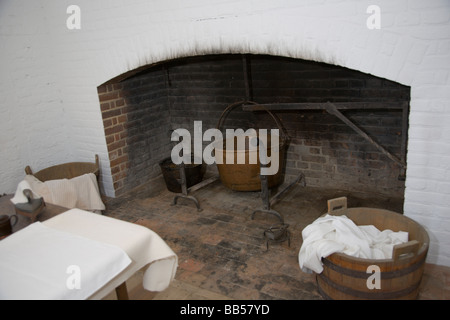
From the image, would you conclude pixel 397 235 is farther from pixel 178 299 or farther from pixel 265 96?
pixel 265 96

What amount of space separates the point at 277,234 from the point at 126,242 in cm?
175

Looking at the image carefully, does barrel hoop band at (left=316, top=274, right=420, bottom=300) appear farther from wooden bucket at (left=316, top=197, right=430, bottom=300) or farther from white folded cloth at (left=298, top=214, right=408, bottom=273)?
white folded cloth at (left=298, top=214, right=408, bottom=273)

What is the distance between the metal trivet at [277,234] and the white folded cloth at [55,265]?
1785 mm

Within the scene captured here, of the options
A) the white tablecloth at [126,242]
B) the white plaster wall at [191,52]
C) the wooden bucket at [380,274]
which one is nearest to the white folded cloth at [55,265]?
the white tablecloth at [126,242]

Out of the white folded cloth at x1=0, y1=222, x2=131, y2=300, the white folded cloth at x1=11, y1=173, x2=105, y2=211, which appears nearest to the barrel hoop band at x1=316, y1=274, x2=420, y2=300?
the white folded cloth at x1=0, y1=222, x2=131, y2=300

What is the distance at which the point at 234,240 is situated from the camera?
12.0 ft

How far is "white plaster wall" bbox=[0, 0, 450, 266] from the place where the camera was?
2.64 meters

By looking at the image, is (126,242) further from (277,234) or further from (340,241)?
(277,234)

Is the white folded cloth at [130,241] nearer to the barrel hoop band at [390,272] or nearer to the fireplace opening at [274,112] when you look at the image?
the barrel hoop band at [390,272]

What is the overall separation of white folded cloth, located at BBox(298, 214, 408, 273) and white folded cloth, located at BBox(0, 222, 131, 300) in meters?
1.30

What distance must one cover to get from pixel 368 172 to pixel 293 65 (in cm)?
152

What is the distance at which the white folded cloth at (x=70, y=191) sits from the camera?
382 centimetres

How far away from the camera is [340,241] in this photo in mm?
2617
